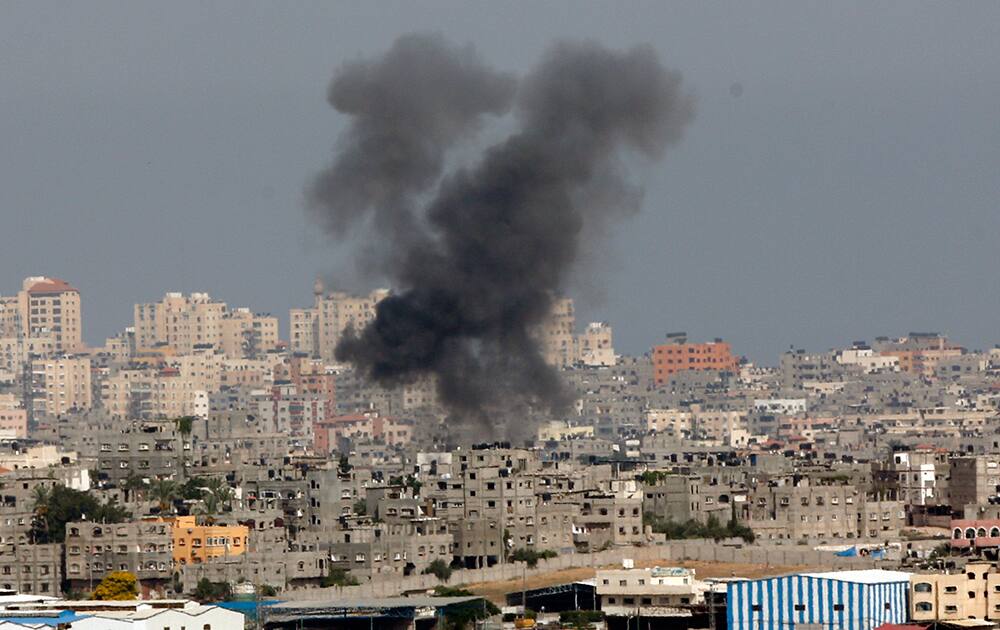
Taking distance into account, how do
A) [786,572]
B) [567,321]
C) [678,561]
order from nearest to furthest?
[786,572] → [678,561] → [567,321]

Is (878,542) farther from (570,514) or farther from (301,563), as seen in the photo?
(301,563)

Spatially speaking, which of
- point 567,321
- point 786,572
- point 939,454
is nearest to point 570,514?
point 786,572

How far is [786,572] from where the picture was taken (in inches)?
3292

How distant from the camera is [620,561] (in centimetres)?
8825

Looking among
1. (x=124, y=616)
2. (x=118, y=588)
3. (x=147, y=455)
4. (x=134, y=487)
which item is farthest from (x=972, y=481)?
(x=124, y=616)

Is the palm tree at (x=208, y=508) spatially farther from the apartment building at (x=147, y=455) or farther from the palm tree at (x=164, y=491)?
the apartment building at (x=147, y=455)

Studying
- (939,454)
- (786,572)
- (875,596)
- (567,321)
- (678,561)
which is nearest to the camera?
(875,596)

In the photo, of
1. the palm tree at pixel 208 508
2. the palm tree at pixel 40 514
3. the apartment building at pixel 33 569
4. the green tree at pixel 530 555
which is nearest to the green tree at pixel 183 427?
the palm tree at pixel 208 508

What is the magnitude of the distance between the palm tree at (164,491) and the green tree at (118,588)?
603 inches

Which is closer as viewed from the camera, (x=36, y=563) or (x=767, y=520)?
(x=36, y=563)

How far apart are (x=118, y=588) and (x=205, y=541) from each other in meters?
8.50

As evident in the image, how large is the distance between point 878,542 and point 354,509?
51.0ft

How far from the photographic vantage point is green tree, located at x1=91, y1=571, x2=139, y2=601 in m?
78.9

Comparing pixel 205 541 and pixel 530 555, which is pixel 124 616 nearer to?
pixel 205 541
